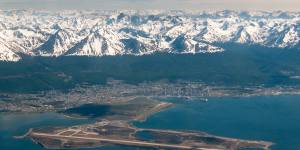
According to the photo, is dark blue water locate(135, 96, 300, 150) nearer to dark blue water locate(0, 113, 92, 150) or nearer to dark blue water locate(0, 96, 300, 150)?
dark blue water locate(0, 96, 300, 150)

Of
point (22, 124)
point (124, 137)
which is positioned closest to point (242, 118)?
point (124, 137)

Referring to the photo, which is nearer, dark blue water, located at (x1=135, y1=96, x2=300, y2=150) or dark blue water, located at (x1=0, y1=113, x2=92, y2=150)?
dark blue water, located at (x1=0, y1=113, x2=92, y2=150)

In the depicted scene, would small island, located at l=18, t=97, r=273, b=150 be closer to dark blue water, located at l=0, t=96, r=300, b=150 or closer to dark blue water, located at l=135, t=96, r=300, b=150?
dark blue water, located at l=0, t=96, r=300, b=150

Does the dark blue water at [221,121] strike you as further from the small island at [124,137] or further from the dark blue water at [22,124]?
the small island at [124,137]

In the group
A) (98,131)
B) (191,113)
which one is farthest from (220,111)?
(98,131)

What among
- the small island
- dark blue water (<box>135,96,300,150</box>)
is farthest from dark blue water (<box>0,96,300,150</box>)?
the small island

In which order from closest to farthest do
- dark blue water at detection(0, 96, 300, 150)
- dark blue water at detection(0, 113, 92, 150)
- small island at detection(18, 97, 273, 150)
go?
dark blue water at detection(0, 113, 92, 150) < small island at detection(18, 97, 273, 150) < dark blue water at detection(0, 96, 300, 150)

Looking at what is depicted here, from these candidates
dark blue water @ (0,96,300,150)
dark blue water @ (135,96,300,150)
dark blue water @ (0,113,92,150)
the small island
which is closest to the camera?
dark blue water @ (0,113,92,150)

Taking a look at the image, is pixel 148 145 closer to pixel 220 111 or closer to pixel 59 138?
pixel 59 138
